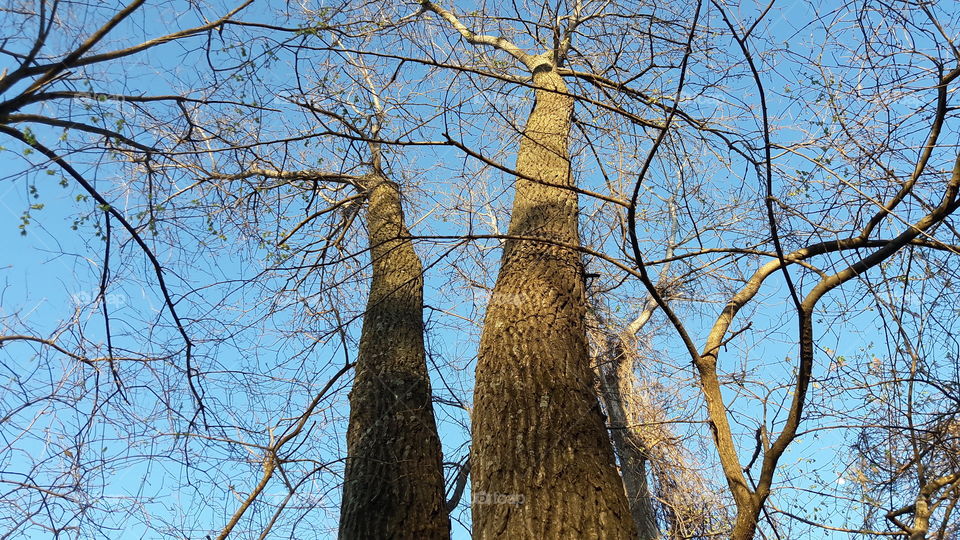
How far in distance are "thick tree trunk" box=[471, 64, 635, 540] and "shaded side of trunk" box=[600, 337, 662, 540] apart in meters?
1.32

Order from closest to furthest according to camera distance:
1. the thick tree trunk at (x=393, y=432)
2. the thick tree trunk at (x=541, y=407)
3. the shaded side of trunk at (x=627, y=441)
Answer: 1. the thick tree trunk at (x=541, y=407)
2. the thick tree trunk at (x=393, y=432)
3. the shaded side of trunk at (x=627, y=441)

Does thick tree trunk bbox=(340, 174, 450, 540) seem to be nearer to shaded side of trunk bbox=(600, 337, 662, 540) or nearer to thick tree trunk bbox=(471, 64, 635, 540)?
thick tree trunk bbox=(471, 64, 635, 540)

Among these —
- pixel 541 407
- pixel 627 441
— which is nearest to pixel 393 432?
pixel 541 407

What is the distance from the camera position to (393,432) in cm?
354

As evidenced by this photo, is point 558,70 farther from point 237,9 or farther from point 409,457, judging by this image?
point 409,457

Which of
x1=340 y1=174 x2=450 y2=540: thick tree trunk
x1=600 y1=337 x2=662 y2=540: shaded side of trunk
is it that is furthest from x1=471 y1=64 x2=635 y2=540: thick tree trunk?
x1=600 y1=337 x2=662 y2=540: shaded side of trunk

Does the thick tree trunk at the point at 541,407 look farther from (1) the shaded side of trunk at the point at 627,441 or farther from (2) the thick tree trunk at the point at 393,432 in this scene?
(1) the shaded side of trunk at the point at 627,441

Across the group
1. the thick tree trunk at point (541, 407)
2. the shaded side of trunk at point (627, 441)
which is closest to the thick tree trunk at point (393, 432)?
the thick tree trunk at point (541, 407)

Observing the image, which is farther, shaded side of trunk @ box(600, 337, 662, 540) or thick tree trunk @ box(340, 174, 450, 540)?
shaded side of trunk @ box(600, 337, 662, 540)

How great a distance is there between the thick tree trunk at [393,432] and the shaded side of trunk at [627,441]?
→ 130cm

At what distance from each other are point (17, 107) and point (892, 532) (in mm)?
3484

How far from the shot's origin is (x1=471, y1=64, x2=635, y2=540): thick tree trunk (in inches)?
85.2

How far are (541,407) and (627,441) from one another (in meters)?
2.70

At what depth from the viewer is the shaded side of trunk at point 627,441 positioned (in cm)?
475
